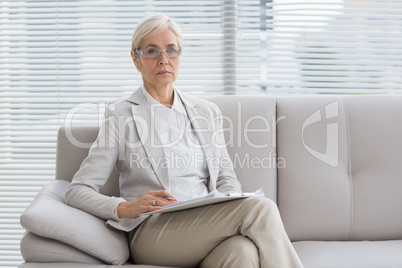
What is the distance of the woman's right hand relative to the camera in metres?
2.06

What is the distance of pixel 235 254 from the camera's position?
73.1 inches

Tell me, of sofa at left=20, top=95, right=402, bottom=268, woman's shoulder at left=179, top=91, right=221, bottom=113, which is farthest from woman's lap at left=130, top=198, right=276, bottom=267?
woman's shoulder at left=179, top=91, right=221, bottom=113

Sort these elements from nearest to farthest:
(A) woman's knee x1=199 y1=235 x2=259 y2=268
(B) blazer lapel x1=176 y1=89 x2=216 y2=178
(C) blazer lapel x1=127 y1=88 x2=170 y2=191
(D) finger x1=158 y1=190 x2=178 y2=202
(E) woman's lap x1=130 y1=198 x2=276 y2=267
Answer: (A) woman's knee x1=199 y1=235 x2=259 y2=268
(E) woman's lap x1=130 y1=198 x2=276 y2=267
(D) finger x1=158 y1=190 x2=178 y2=202
(C) blazer lapel x1=127 y1=88 x2=170 y2=191
(B) blazer lapel x1=176 y1=89 x2=216 y2=178

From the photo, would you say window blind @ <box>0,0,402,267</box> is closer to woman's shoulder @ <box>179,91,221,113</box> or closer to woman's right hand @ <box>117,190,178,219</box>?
woman's shoulder @ <box>179,91,221,113</box>

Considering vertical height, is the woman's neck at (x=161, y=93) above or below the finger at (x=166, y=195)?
above

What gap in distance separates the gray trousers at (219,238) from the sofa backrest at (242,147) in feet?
1.69

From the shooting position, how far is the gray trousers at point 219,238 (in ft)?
6.14

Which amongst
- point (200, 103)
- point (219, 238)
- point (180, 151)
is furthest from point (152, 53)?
point (219, 238)

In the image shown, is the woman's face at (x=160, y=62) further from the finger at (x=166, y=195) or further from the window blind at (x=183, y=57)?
the window blind at (x=183, y=57)

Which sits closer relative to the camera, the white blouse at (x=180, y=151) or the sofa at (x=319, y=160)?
the white blouse at (x=180, y=151)

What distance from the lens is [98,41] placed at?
10.4 feet

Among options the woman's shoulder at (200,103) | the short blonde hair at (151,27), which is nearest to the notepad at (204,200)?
the woman's shoulder at (200,103)

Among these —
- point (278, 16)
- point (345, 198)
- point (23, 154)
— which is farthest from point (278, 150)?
point (23, 154)

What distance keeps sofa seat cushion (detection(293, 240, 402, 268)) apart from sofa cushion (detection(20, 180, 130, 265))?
72cm
